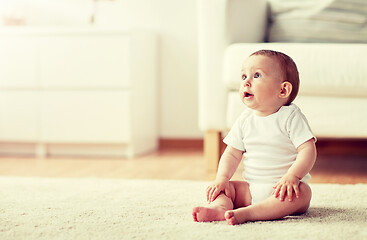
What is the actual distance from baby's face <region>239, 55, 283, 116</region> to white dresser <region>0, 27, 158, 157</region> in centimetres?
127

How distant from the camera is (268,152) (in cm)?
111

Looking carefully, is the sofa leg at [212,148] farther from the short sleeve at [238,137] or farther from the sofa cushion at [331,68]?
the short sleeve at [238,137]

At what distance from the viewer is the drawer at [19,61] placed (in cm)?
235

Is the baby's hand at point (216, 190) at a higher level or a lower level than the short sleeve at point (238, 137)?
lower

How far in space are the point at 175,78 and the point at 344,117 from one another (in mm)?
1211

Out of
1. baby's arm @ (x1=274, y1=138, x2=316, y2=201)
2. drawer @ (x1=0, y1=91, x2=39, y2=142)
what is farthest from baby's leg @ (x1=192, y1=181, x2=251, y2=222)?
drawer @ (x1=0, y1=91, x2=39, y2=142)

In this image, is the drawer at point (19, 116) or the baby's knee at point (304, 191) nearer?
the baby's knee at point (304, 191)

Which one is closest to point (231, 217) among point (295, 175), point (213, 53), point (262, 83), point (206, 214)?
point (206, 214)

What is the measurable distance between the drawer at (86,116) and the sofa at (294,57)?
59 centimetres

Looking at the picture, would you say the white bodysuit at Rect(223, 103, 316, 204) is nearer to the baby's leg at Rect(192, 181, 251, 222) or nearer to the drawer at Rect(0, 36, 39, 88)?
the baby's leg at Rect(192, 181, 251, 222)

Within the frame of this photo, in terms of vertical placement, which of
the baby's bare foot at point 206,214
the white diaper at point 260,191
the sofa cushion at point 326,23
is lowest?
the baby's bare foot at point 206,214

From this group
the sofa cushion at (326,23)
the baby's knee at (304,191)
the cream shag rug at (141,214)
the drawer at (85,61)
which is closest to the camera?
the cream shag rug at (141,214)

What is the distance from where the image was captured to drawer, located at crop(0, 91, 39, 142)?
2.38m

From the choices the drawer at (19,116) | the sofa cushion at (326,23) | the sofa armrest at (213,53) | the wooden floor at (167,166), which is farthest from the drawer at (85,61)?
the sofa cushion at (326,23)
